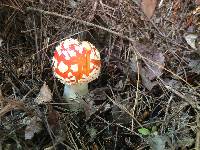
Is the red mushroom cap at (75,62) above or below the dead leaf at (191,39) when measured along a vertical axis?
below

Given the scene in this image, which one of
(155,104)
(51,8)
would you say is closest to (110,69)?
(155,104)

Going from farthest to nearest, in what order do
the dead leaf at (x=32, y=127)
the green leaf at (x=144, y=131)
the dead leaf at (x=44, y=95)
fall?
1. the dead leaf at (x=44, y=95)
2. the green leaf at (x=144, y=131)
3. the dead leaf at (x=32, y=127)

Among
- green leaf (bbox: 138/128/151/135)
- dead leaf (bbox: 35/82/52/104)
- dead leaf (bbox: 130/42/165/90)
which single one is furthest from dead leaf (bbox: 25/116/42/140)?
dead leaf (bbox: 130/42/165/90)

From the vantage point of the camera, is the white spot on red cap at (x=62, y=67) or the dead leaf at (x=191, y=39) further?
the dead leaf at (x=191, y=39)

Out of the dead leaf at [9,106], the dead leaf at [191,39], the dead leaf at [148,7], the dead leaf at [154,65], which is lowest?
the dead leaf at [9,106]

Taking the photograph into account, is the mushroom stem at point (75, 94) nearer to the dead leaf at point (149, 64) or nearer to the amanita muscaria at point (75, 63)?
the amanita muscaria at point (75, 63)

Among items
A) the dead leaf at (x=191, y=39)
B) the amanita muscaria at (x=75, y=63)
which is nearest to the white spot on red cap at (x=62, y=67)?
the amanita muscaria at (x=75, y=63)

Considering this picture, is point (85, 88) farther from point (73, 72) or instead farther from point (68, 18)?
point (68, 18)
